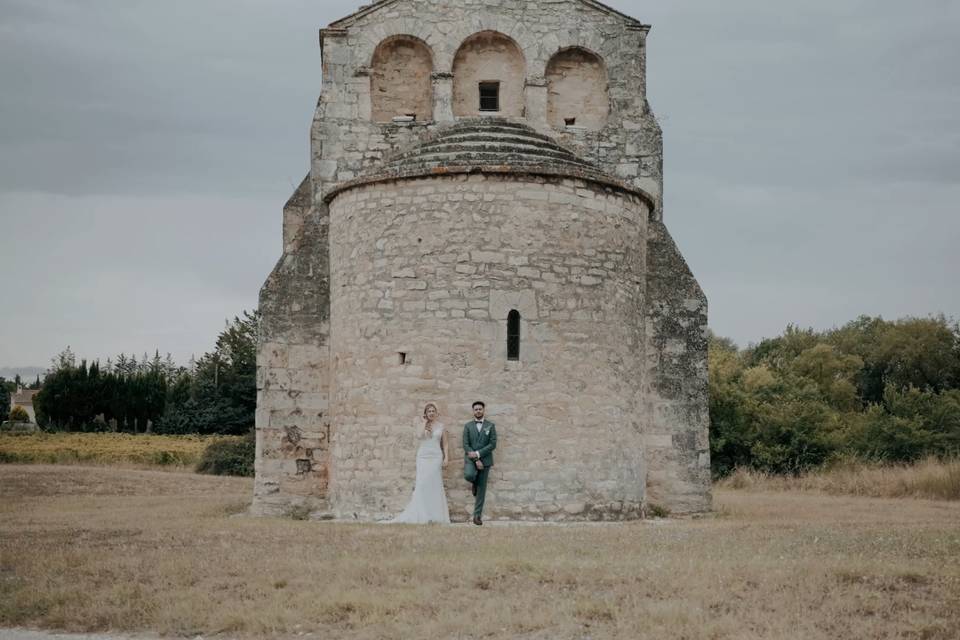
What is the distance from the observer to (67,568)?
942 centimetres

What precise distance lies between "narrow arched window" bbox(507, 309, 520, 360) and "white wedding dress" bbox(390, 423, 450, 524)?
1.36 meters

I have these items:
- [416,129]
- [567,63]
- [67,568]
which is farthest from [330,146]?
[67,568]

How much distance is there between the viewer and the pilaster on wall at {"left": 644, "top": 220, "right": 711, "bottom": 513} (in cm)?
1578

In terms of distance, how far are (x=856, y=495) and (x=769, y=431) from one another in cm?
520

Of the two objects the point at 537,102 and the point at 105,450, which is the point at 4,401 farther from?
the point at 537,102

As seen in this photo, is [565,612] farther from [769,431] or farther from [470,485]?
[769,431]

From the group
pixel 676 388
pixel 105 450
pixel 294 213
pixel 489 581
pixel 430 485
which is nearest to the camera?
pixel 489 581

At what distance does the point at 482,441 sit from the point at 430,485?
2.92 feet

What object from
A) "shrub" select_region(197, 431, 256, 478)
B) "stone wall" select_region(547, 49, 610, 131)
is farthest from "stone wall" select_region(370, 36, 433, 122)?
"shrub" select_region(197, 431, 256, 478)

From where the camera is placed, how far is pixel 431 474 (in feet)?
44.4

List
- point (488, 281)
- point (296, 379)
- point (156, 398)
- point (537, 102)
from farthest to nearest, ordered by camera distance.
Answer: point (156, 398)
point (537, 102)
point (296, 379)
point (488, 281)

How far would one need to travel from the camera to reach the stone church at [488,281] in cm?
1380

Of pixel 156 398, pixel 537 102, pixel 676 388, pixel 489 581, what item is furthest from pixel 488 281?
pixel 156 398

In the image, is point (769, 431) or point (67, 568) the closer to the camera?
point (67, 568)
